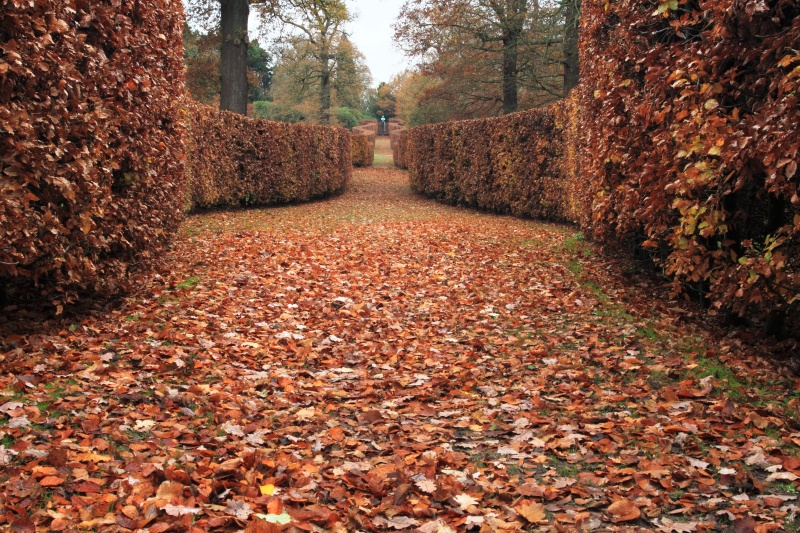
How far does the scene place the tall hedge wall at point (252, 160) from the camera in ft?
43.1

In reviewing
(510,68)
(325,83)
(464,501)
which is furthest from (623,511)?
(325,83)

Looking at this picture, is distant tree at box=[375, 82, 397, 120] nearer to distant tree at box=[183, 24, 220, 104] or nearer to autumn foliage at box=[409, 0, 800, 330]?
distant tree at box=[183, 24, 220, 104]

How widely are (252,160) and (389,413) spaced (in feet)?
40.9

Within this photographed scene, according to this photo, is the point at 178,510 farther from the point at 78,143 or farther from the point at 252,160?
the point at 252,160

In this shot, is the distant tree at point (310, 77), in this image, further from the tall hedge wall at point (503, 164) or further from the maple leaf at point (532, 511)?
the maple leaf at point (532, 511)

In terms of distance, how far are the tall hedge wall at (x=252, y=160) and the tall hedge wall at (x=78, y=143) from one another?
497 centimetres

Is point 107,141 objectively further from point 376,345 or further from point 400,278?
point 400,278

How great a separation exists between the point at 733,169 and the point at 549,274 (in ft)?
12.4

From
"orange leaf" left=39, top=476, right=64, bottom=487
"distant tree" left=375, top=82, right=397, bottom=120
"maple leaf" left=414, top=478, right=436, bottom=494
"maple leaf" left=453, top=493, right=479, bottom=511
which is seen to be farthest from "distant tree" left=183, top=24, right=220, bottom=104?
"distant tree" left=375, top=82, right=397, bottom=120

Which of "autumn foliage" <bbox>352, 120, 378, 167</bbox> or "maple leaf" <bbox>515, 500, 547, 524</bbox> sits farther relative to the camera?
"autumn foliage" <bbox>352, 120, 378, 167</bbox>

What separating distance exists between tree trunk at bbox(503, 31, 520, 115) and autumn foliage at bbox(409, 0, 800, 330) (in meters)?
13.1

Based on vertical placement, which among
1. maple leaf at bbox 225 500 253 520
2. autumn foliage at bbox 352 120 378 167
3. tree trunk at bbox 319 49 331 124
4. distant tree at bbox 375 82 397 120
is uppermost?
distant tree at bbox 375 82 397 120

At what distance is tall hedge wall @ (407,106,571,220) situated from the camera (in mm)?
13375

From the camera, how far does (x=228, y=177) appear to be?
14461mm
